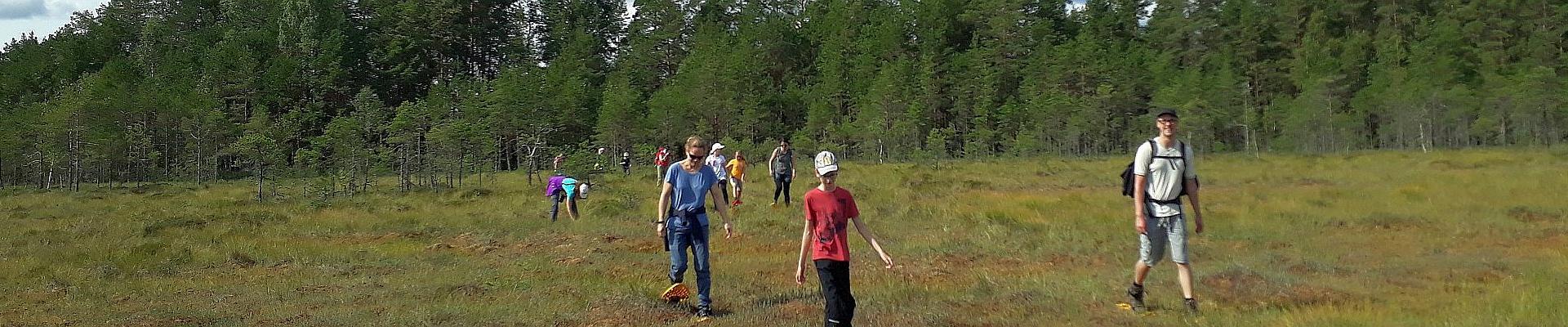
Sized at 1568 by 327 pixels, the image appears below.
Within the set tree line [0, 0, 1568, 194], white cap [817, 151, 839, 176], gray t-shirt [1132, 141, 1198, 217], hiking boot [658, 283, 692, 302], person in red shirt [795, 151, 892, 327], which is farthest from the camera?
tree line [0, 0, 1568, 194]

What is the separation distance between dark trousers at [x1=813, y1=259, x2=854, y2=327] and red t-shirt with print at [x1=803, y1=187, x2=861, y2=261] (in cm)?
5

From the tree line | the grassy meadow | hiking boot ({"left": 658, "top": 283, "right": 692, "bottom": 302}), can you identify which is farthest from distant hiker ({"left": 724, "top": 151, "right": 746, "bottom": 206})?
the tree line

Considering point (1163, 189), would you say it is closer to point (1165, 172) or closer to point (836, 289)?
point (1165, 172)

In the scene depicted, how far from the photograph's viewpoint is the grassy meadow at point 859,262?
7.51 metres

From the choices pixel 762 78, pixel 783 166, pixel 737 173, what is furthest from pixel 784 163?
pixel 762 78

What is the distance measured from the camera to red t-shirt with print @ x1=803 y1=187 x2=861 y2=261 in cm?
607

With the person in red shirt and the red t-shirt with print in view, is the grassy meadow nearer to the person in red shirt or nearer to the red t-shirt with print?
the person in red shirt

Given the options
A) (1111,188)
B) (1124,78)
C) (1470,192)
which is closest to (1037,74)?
(1124,78)

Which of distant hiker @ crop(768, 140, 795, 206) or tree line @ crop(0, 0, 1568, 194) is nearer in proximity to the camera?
distant hiker @ crop(768, 140, 795, 206)

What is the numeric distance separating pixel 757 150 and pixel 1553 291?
40.3 metres

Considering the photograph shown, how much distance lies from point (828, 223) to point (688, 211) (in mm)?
1465

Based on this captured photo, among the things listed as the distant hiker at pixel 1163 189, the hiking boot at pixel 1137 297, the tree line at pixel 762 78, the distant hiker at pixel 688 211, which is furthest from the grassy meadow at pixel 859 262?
the tree line at pixel 762 78

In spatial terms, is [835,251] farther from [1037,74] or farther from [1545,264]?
[1037,74]

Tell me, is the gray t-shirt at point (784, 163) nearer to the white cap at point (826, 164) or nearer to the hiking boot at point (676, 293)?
the hiking boot at point (676, 293)
